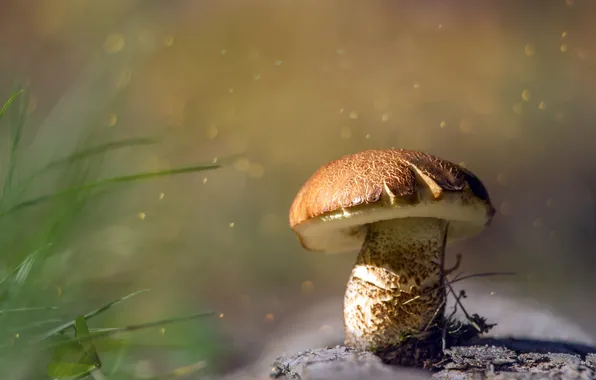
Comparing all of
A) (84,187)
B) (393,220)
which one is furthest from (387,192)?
(84,187)

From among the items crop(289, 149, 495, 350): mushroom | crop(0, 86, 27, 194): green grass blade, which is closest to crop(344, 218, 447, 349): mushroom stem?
crop(289, 149, 495, 350): mushroom

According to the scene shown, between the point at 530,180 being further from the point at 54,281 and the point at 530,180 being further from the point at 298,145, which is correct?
the point at 54,281

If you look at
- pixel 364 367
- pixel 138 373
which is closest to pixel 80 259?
pixel 138 373

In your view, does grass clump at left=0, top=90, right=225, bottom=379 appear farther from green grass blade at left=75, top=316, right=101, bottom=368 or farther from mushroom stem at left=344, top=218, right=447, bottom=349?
mushroom stem at left=344, top=218, right=447, bottom=349

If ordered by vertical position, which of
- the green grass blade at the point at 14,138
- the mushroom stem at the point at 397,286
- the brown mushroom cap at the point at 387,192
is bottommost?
the mushroom stem at the point at 397,286

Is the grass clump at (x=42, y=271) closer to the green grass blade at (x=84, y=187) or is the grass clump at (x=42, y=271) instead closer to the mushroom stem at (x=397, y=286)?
the green grass blade at (x=84, y=187)

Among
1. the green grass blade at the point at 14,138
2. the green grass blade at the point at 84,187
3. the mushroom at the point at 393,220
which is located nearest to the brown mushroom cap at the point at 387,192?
the mushroom at the point at 393,220

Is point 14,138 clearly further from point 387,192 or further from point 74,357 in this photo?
point 387,192
